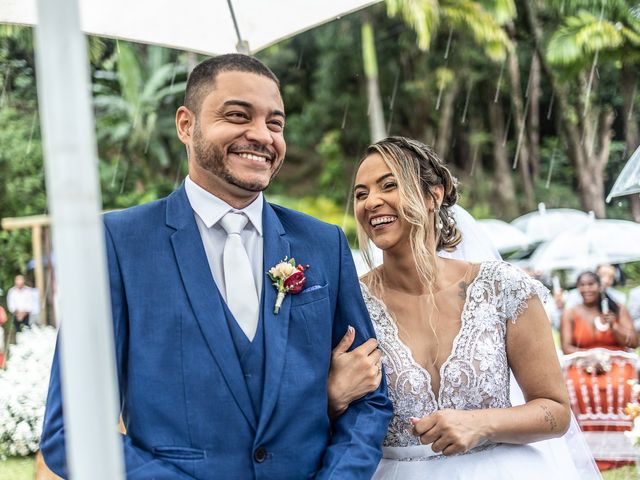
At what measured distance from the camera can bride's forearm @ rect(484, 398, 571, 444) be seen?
10.1 feet

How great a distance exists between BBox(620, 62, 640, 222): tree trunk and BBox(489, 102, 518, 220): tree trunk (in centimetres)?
377

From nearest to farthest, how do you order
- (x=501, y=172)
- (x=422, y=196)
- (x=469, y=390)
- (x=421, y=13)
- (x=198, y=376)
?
→ (x=198, y=376) < (x=469, y=390) < (x=422, y=196) < (x=421, y=13) < (x=501, y=172)

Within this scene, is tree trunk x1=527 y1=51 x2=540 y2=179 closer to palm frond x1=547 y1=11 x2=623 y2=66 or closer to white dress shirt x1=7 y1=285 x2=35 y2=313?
palm frond x1=547 y1=11 x2=623 y2=66

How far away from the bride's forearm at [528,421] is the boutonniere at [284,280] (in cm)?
92

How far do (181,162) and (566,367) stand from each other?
852 inches

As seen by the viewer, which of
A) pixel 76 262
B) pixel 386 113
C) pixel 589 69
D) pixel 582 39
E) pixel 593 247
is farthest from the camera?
pixel 386 113

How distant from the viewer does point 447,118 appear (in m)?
26.5

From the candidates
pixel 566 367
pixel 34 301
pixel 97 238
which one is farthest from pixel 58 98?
pixel 34 301

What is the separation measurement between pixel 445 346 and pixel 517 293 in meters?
0.33

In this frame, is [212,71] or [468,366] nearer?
[212,71]

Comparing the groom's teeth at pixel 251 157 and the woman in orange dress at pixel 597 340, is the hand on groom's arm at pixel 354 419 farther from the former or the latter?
the woman in orange dress at pixel 597 340

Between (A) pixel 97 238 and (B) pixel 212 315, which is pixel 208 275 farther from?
(A) pixel 97 238

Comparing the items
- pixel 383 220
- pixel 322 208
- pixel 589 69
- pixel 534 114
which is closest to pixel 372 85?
pixel 322 208

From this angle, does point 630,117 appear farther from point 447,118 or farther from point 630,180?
point 630,180
